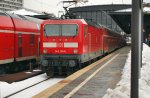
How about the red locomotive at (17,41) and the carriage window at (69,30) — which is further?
the carriage window at (69,30)

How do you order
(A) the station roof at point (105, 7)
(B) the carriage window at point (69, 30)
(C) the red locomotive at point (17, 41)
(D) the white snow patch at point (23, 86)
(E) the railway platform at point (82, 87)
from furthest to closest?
(A) the station roof at point (105, 7), (B) the carriage window at point (69, 30), (C) the red locomotive at point (17, 41), (D) the white snow patch at point (23, 86), (E) the railway platform at point (82, 87)

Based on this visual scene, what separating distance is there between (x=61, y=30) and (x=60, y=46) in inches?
33.0

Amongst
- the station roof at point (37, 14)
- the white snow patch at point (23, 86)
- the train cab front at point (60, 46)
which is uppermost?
the station roof at point (37, 14)

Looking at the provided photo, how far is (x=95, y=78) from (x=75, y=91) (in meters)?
3.21

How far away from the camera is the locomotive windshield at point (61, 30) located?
18.5m

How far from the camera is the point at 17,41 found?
19.7m

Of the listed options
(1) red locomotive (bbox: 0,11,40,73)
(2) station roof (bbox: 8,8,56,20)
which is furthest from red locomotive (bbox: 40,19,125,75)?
(2) station roof (bbox: 8,8,56,20)

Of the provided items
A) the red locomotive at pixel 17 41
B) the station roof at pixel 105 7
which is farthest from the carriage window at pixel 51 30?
the station roof at pixel 105 7

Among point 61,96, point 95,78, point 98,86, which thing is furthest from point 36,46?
point 61,96

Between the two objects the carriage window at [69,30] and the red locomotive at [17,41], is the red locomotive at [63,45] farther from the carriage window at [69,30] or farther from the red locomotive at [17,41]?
the red locomotive at [17,41]

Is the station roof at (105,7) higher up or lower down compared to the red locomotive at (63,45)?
higher up

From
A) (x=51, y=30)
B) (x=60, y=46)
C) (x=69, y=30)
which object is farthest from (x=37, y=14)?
(x=60, y=46)

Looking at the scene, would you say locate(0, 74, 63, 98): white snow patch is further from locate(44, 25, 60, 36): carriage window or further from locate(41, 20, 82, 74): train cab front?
locate(44, 25, 60, 36): carriage window

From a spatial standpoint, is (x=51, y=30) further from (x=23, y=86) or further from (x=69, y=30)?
(x=23, y=86)
